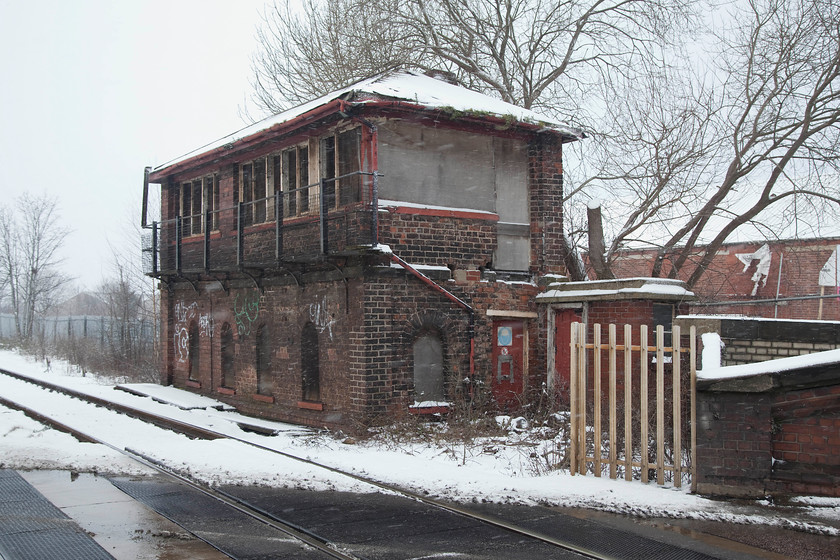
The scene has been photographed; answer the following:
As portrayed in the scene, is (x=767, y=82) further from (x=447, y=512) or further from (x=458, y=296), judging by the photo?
(x=447, y=512)

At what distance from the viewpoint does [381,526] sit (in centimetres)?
699

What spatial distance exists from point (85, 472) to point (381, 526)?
446cm

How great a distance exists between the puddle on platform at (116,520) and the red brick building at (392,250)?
4.88 m

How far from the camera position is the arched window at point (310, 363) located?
47.4 feet

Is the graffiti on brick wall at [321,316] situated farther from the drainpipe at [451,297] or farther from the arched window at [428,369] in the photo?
the drainpipe at [451,297]

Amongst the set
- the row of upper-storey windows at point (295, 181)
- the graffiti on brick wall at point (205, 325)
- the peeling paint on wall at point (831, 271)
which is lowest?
the graffiti on brick wall at point (205, 325)

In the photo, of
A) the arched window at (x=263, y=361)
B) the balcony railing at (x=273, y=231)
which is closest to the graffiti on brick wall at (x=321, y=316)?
the balcony railing at (x=273, y=231)

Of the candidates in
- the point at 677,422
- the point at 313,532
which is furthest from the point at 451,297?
the point at 313,532

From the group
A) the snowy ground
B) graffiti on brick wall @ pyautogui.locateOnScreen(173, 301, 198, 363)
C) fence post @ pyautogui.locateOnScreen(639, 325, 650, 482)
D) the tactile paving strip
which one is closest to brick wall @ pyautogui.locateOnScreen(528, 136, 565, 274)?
the snowy ground

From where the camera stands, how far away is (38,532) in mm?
6605

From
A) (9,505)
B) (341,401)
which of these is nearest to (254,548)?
(9,505)

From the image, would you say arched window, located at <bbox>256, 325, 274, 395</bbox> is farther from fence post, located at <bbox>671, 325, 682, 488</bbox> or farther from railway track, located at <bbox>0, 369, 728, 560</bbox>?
fence post, located at <bbox>671, 325, 682, 488</bbox>

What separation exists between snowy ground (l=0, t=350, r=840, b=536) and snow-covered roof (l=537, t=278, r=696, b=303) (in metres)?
2.82

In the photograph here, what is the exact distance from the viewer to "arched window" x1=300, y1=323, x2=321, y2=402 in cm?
1444
